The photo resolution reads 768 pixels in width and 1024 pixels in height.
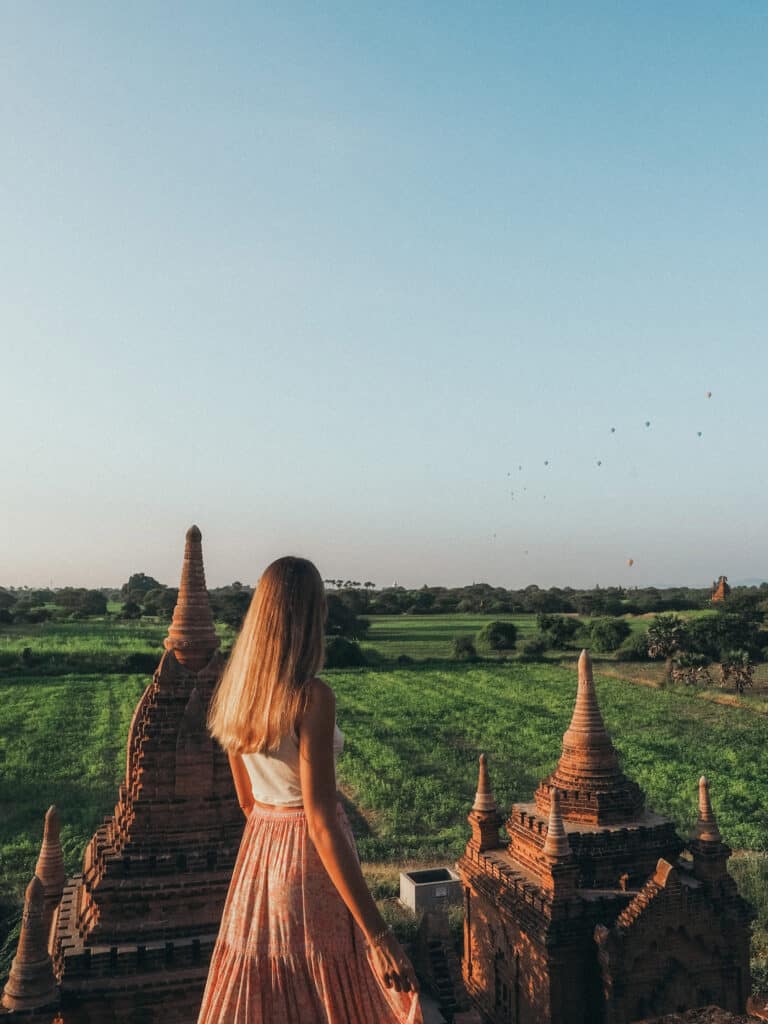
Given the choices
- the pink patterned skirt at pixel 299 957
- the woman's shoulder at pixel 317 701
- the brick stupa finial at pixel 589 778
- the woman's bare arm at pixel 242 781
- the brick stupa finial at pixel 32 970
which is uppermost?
the woman's shoulder at pixel 317 701

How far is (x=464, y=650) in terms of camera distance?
266 feet

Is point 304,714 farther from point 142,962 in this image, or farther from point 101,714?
point 101,714

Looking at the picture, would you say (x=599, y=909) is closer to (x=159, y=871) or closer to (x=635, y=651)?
(x=159, y=871)

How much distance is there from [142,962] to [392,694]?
50.7 m

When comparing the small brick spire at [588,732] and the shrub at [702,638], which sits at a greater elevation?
the small brick spire at [588,732]

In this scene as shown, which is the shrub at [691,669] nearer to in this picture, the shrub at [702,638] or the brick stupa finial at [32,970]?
the shrub at [702,638]

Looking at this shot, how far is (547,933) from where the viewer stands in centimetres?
1151

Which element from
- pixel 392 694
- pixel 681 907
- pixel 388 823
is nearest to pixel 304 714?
pixel 681 907

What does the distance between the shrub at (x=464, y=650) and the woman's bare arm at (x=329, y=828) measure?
247 ft

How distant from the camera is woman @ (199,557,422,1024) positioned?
12.5 ft

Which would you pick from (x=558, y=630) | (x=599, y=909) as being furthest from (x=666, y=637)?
(x=599, y=909)

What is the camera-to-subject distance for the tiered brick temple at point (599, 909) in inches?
456

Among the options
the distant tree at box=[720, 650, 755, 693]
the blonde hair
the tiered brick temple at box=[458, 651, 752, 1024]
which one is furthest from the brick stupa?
the distant tree at box=[720, 650, 755, 693]

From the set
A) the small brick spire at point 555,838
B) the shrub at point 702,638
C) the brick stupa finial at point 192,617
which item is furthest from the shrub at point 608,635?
the brick stupa finial at point 192,617
